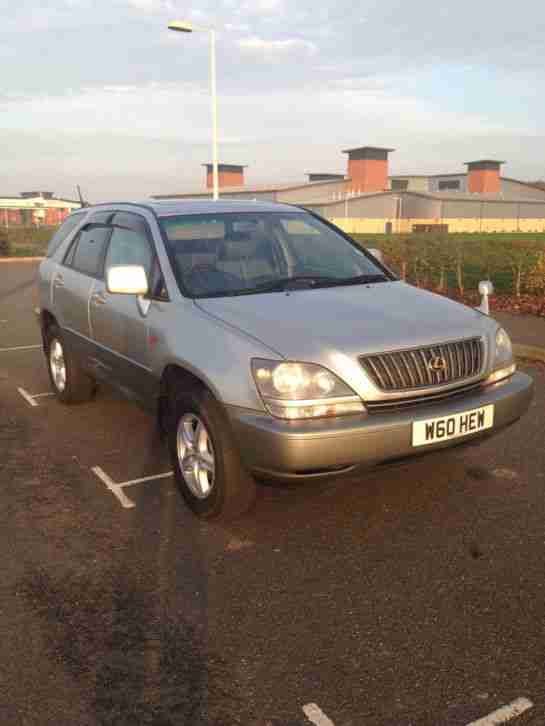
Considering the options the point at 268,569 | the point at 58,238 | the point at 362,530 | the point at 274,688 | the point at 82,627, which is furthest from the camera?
the point at 58,238

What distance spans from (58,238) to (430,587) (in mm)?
4653

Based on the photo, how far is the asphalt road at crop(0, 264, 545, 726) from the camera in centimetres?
235

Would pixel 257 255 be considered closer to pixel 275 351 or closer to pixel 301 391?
pixel 275 351

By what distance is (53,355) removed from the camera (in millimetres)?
6270

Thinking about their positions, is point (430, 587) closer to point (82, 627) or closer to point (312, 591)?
point (312, 591)

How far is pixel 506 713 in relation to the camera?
226 centimetres

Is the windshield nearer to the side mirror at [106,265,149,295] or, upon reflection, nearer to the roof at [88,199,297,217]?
the roof at [88,199,297,217]

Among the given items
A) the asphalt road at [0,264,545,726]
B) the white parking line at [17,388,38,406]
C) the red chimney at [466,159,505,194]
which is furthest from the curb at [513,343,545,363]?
the red chimney at [466,159,505,194]

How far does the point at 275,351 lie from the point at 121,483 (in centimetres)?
170

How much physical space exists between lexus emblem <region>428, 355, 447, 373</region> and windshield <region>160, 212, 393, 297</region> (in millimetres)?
1052

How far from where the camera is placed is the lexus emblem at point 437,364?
3.37 m

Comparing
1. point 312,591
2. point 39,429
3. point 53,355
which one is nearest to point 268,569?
point 312,591

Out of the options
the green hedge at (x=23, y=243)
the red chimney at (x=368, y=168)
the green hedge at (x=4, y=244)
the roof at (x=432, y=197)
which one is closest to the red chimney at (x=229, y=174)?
the red chimney at (x=368, y=168)

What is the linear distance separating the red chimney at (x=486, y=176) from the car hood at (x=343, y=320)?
314 ft
